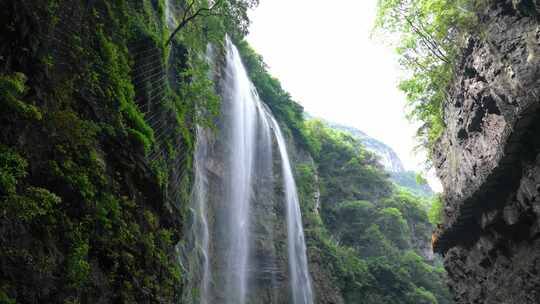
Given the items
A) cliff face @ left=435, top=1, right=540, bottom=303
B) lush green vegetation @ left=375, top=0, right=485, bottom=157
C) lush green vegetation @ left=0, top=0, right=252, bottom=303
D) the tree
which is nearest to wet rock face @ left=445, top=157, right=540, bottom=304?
cliff face @ left=435, top=1, right=540, bottom=303

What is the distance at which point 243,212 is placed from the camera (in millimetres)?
20141

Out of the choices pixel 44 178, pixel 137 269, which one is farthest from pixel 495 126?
pixel 44 178

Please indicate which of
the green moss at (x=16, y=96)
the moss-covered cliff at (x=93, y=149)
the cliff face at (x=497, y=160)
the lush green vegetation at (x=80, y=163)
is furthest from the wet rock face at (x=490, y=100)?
the green moss at (x=16, y=96)

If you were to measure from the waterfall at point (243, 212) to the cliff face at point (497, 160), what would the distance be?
8289 millimetres

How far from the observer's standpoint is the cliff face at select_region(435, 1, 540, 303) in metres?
12.0

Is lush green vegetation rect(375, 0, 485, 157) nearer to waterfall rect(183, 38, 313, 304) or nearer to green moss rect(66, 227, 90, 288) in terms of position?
waterfall rect(183, 38, 313, 304)

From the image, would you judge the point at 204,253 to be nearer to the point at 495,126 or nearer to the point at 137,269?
the point at 137,269

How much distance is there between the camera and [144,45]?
8.93 m

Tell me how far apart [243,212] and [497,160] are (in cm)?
1155

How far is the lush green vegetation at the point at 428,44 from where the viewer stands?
16.3 metres

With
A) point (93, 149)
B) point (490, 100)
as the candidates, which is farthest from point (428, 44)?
point (93, 149)

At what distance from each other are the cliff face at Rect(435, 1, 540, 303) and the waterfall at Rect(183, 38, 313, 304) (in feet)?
27.2

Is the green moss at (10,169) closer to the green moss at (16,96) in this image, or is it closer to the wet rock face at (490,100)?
the green moss at (16,96)

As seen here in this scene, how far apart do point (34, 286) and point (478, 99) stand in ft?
49.3
